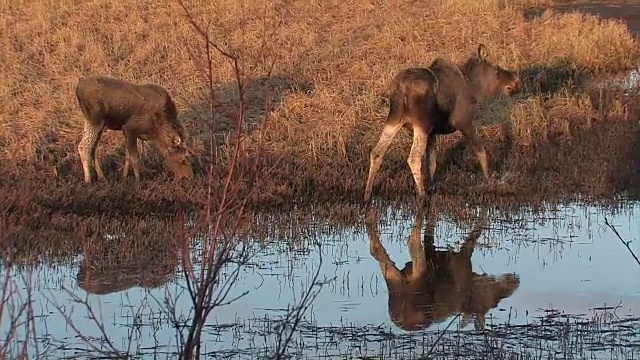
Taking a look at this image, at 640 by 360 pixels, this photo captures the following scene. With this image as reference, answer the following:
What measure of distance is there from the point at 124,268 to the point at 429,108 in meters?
4.38

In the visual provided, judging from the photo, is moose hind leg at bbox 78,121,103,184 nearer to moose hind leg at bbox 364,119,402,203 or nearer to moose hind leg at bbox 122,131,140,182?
moose hind leg at bbox 122,131,140,182

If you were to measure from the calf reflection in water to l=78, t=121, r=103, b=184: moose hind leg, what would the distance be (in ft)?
14.5

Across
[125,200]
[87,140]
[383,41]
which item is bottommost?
[125,200]

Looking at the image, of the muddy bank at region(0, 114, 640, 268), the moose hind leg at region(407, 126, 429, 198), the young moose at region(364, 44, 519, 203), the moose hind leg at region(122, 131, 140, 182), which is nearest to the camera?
the muddy bank at region(0, 114, 640, 268)

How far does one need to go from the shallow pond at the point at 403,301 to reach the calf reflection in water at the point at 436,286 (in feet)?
0.08

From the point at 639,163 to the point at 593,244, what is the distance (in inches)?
160

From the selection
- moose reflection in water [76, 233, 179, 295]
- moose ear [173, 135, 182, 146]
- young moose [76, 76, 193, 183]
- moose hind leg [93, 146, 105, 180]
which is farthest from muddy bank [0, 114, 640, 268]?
moose ear [173, 135, 182, 146]

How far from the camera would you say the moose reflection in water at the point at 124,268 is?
922 centimetres

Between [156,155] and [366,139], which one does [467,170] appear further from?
[156,155]

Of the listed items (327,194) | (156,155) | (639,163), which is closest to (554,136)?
(639,163)

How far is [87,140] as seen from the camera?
13.7 metres

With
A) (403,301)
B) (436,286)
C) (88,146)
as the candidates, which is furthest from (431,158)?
(403,301)

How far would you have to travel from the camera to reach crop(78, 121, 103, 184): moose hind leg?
44.6 feet

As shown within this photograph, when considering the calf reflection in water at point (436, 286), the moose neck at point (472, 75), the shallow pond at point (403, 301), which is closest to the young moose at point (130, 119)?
the shallow pond at point (403, 301)
